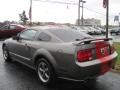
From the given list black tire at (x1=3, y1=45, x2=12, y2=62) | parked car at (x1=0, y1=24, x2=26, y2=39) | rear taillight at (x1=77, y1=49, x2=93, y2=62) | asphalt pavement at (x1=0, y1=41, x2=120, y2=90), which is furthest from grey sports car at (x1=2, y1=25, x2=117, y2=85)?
parked car at (x1=0, y1=24, x2=26, y2=39)

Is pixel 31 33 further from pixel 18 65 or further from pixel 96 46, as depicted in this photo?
pixel 96 46

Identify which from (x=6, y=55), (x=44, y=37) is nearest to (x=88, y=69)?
(x=44, y=37)

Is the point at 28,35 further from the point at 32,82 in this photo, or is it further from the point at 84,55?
the point at 84,55

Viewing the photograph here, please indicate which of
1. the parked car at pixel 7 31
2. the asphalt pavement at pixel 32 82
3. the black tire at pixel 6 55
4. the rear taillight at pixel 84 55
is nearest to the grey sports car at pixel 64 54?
the rear taillight at pixel 84 55

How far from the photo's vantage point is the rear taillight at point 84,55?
522 centimetres

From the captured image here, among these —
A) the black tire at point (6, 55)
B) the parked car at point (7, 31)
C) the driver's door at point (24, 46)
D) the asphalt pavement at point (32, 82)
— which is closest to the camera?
the asphalt pavement at point (32, 82)

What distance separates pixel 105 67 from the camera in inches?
224

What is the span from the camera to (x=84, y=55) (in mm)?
5293

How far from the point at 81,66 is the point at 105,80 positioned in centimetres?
163

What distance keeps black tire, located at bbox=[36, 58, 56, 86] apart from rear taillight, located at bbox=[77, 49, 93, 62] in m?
0.91

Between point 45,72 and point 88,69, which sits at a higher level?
point 88,69

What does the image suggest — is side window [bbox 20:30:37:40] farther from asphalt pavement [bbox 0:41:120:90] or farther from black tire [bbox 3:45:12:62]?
black tire [bbox 3:45:12:62]

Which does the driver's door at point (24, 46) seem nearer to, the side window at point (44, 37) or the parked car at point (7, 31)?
the side window at point (44, 37)

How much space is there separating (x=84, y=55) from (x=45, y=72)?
1.33 metres
